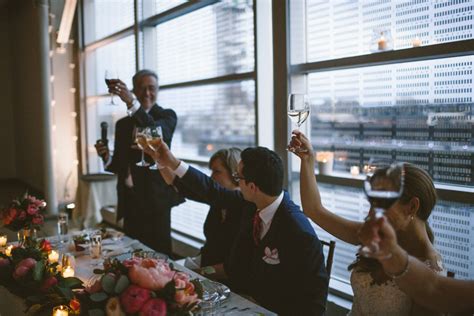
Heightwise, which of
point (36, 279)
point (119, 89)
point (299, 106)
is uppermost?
point (119, 89)

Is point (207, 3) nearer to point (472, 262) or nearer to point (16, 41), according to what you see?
point (472, 262)

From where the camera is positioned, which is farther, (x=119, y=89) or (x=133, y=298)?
(x=119, y=89)

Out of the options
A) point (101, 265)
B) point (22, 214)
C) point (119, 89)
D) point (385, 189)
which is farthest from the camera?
point (119, 89)

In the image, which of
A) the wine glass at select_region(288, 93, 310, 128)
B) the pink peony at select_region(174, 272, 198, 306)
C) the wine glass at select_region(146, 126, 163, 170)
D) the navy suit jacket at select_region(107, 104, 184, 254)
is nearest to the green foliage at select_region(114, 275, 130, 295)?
the pink peony at select_region(174, 272, 198, 306)

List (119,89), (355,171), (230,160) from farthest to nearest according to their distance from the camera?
(119,89) → (355,171) → (230,160)

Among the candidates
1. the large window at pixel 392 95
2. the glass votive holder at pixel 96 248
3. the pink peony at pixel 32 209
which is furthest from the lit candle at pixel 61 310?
the large window at pixel 392 95

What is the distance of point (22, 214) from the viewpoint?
8.00 ft

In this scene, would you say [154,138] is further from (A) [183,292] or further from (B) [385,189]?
(B) [385,189]

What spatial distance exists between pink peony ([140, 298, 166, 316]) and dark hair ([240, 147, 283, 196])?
0.89m

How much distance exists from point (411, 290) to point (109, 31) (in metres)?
5.91

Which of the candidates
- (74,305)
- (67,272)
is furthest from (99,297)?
(67,272)

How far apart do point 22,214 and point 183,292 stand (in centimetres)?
153

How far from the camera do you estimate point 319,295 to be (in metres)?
1.85

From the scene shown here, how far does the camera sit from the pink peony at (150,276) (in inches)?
47.9
